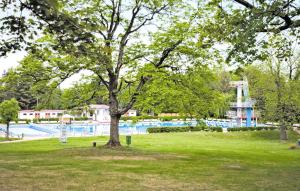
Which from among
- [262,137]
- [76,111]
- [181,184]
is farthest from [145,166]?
[262,137]

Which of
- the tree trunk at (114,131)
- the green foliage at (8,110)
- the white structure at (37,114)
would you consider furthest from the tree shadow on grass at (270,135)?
the white structure at (37,114)

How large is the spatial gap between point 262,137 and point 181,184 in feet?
99.4

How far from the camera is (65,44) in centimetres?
834

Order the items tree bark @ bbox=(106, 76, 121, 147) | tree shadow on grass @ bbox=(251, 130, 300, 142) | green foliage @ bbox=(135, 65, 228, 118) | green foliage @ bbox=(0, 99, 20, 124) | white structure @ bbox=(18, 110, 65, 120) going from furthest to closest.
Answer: white structure @ bbox=(18, 110, 65, 120)
tree shadow on grass @ bbox=(251, 130, 300, 142)
green foliage @ bbox=(0, 99, 20, 124)
tree bark @ bbox=(106, 76, 121, 147)
green foliage @ bbox=(135, 65, 228, 118)

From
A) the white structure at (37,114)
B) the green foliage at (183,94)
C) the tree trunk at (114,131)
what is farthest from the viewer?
the white structure at (37,114)

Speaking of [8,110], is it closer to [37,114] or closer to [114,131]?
[114,131]

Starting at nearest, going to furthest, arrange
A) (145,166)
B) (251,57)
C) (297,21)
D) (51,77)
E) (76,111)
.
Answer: (297,21) → (251,57) → (145,166) → (51,77) → (76,111)

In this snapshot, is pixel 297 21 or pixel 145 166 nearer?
pixel 297 21

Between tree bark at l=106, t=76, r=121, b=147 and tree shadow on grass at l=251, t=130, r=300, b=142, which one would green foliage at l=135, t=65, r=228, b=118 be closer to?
tree bark at l=106, t=76, r=121, b=147

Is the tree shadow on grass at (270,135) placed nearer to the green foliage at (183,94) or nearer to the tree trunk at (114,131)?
the green foliage at (183,94)

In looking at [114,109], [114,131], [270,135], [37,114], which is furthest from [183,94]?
[37,114]

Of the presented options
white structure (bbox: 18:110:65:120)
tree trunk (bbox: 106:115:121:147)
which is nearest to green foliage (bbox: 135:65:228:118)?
tree trunk (bbox: 106:115:121:147)

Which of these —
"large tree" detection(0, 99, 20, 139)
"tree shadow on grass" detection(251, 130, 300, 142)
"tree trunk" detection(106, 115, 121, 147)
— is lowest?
"tree shadow on grass" detection(251, 130, 300, 142)

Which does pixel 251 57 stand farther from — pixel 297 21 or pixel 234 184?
pixel 234 184
